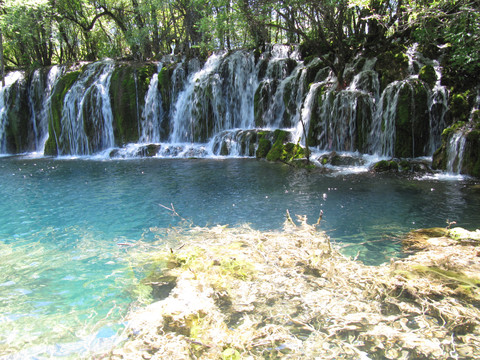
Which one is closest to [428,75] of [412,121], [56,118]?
[412,121]

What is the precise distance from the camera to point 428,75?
13.8 metres

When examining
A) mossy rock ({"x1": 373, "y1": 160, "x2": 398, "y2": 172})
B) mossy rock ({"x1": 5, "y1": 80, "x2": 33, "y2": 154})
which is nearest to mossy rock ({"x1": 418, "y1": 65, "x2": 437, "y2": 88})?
mossy rock ({"x1": 373, "y1": 160, "x2": 398, "y2": 172})

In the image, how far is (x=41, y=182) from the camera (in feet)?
41.2

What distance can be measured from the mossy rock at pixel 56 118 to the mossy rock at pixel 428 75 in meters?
20.2

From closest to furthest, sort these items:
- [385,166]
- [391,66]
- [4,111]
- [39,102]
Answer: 1. [385,166]
2. [391,66]
3. [4,111]
4. [39,102]

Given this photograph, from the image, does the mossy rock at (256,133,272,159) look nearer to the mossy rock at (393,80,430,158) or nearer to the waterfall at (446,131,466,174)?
the mossy rock at (393,80,430,158)

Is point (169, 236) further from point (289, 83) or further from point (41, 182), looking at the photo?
point (289, 83)

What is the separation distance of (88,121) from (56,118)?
256cm

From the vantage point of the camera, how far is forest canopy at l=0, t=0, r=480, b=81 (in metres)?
16.3

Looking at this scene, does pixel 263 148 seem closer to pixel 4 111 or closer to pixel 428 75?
pixel 428 75

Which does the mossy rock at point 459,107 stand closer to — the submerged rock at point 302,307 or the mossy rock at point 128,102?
the submerged rock at point 302,307

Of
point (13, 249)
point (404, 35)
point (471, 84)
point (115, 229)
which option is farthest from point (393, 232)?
point (404, 35)

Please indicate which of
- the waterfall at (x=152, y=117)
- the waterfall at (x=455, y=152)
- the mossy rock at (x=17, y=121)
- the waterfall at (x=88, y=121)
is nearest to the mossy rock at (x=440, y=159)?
the waterfall at (x=455, y=152)

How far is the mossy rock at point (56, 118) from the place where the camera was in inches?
866
